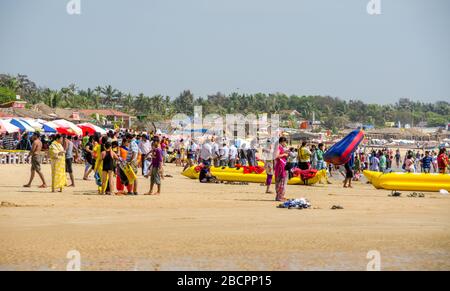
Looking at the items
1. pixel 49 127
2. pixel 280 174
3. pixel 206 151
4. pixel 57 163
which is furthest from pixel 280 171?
pixel 49 127

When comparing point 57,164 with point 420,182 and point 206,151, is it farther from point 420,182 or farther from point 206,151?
point 420,182

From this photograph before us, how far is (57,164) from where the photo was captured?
17641 millimetres

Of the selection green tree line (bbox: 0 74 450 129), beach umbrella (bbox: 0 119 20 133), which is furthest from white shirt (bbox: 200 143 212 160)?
green tree line (bbox: 0 74 450 129)

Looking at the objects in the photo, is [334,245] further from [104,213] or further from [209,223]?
[104,213]

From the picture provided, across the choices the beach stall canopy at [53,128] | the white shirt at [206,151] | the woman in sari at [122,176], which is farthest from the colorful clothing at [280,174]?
the beach stall canopy at [53,128]

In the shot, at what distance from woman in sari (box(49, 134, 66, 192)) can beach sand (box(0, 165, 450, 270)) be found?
0.32 meters

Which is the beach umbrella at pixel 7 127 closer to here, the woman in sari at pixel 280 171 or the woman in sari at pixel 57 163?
the woman in sari at pixel 57 163

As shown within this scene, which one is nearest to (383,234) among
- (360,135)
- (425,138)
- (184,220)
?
(184,220)

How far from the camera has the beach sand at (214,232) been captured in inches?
368

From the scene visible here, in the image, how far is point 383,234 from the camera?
1174 centimetres

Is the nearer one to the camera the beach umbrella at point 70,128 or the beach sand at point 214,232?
the beach sand at point 214,232

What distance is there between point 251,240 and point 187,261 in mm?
1787

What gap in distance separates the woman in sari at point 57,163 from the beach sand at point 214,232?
1.04 feet

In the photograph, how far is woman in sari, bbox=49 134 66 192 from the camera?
17.5 metres
